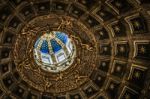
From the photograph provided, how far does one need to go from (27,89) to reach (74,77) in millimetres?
4023

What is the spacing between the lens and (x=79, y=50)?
31.3 metres

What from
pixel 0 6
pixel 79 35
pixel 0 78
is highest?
pixel 0 6

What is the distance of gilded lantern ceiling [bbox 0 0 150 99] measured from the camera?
92.2 ft

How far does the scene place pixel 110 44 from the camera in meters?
29.9

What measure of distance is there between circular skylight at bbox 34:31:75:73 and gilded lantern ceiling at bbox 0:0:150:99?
127 millimetres

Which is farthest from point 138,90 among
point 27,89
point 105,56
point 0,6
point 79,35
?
point 0,6

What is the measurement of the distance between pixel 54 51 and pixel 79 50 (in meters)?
5.92

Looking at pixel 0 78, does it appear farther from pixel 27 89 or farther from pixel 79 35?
pixel 79 35

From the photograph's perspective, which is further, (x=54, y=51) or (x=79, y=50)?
(x=54, y=51)

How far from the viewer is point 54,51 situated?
3675 cm

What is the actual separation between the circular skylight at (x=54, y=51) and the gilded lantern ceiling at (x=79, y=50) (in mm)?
127

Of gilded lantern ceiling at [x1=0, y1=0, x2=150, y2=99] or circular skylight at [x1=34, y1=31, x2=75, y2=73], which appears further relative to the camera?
circular skylight at [x1=34, y1=31, x2=75, y2=73]

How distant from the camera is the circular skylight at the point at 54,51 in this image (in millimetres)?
32562

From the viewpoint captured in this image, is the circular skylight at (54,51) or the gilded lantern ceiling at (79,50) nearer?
the gilded lantern ceiling at (79,50)
